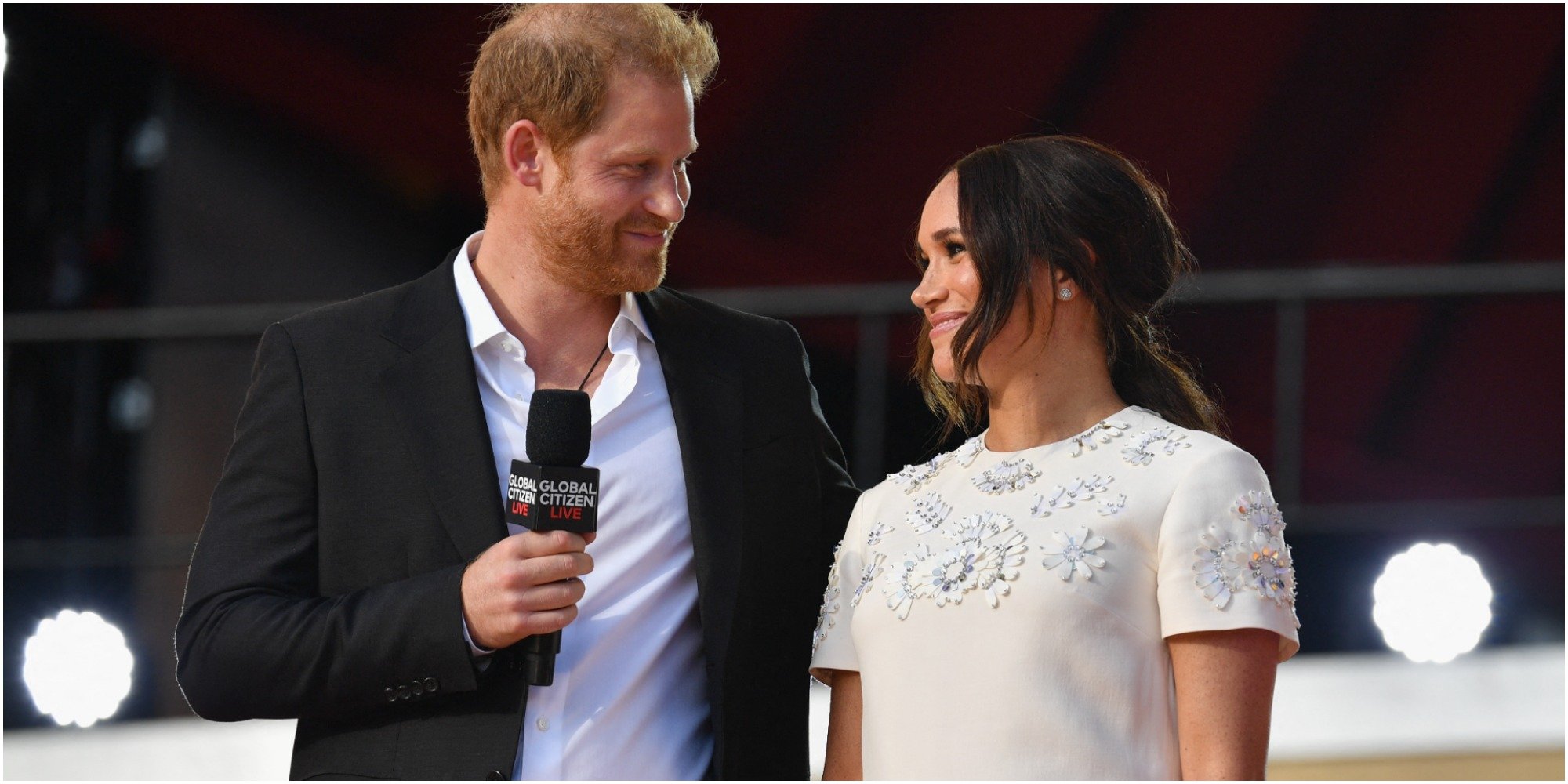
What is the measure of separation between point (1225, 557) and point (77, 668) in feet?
9.92

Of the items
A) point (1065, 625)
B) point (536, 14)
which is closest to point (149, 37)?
point (536, 14)

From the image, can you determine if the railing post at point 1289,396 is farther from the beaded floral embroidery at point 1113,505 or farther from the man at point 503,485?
the beaded floral embroidery at point 1113,505

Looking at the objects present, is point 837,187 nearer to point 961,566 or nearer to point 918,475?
point 918,475

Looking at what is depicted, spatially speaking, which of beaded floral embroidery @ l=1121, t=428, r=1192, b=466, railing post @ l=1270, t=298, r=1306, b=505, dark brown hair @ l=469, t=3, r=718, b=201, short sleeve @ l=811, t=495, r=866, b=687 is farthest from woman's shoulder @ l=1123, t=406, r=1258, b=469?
railing post @ l=1270, t=298, r=1306, b=505

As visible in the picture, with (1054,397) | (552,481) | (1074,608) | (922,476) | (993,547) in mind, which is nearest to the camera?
(552,481)

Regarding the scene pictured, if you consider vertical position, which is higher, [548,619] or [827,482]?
[827,482]

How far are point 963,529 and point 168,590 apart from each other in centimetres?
287

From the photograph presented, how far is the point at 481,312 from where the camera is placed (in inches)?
85.0

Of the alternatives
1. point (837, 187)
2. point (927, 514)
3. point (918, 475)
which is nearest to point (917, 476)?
point (918, 475)

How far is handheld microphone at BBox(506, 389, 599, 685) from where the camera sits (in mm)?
1658

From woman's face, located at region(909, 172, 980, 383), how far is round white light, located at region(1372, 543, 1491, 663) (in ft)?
6.98

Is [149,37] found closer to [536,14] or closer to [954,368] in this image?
[536,14]

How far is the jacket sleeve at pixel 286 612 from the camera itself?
1.90 meters

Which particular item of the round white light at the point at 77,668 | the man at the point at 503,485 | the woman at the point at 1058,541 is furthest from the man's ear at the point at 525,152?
the round white light at the point at 77,668
